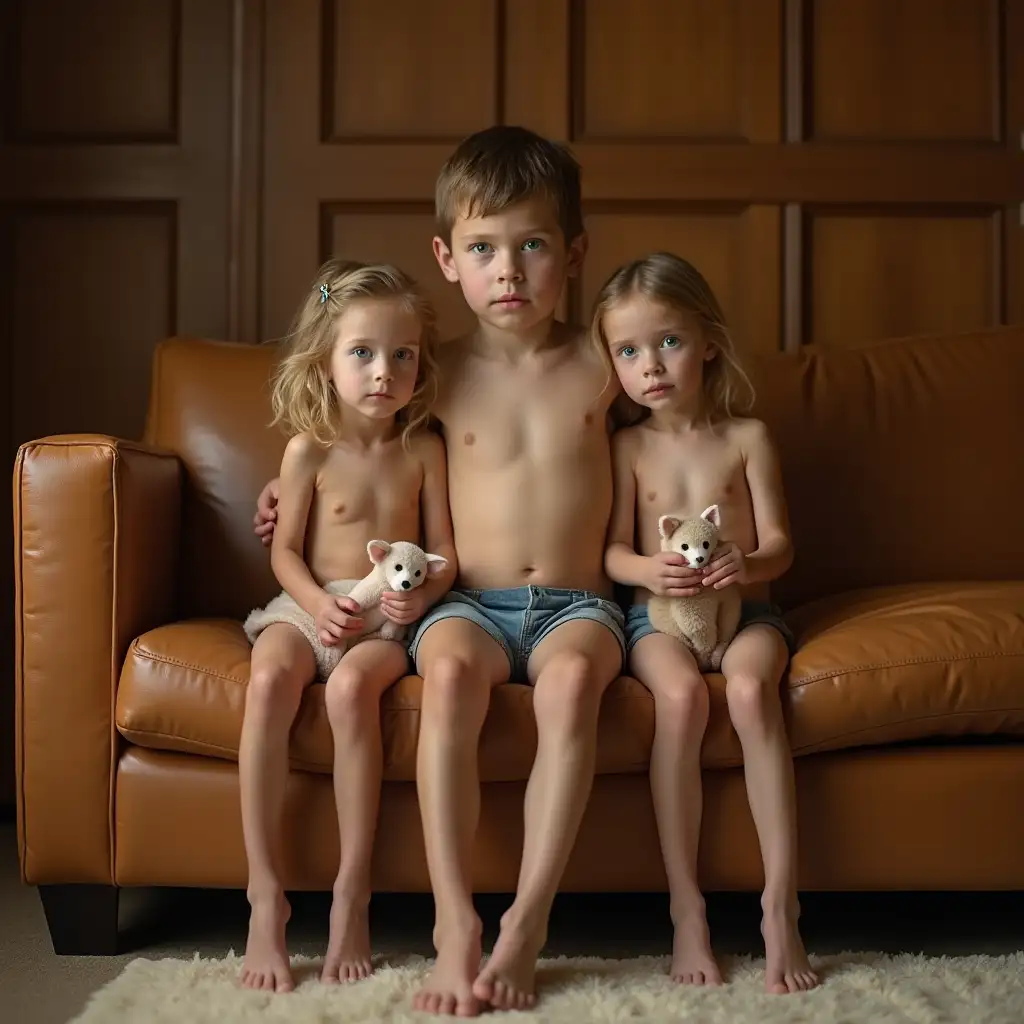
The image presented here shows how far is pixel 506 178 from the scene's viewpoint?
198cm

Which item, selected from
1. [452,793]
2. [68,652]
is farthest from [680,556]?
[68,652]

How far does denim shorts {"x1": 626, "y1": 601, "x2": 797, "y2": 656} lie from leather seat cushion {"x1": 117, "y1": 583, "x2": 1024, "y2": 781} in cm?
12

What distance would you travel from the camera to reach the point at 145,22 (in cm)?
285

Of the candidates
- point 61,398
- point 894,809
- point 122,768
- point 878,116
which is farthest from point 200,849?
point 878,116

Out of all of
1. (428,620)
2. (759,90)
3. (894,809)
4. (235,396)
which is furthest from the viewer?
(759,90)

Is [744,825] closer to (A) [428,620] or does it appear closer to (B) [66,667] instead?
(A) [428,620]

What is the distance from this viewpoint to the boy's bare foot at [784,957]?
1592 mm

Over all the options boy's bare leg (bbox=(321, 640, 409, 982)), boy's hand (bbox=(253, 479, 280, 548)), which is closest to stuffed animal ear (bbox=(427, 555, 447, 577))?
boy's bare leg (bbox=(321, 640, 409, 982))

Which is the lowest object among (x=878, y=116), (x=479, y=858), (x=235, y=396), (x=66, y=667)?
(x=479, y=858)

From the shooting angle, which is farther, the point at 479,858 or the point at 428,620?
the point at 428,620

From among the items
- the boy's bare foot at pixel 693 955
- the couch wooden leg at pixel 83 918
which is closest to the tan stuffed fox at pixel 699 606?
the boy's bare foot at pixel 693 955

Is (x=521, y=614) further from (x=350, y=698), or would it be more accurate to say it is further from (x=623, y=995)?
(x=623, y=995)

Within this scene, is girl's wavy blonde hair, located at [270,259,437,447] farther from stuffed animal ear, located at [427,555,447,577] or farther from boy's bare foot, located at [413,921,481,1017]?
boy's bare foot, located at [413,921,481,1017]

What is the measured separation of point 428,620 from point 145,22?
5.73 feet
